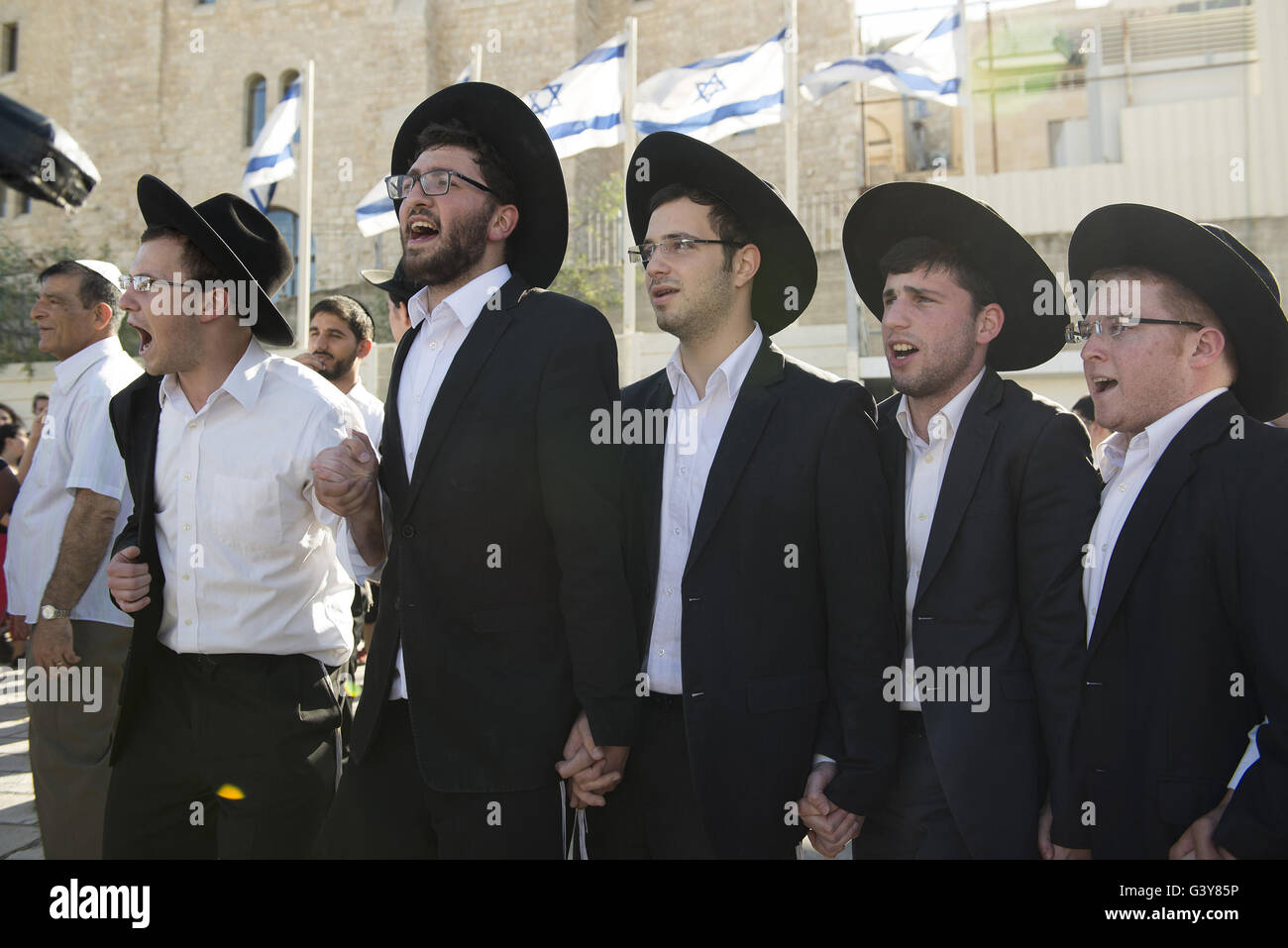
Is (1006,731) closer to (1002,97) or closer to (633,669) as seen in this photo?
(633,669)

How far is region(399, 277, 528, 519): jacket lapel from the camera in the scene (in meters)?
2.63

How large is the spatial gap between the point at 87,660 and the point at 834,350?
13.7m

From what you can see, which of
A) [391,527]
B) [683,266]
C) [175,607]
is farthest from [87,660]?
[683,266]

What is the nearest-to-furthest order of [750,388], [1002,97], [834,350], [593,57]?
[750,388] → [593,57] → [834,350] → [1002,97]

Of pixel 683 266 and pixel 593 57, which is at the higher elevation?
pixel 593 57

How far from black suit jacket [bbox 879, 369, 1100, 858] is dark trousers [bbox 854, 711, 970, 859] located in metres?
0.07

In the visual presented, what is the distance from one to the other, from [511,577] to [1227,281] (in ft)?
6.77

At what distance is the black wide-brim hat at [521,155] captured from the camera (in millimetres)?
3002

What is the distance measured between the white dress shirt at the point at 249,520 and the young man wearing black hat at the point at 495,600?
448 mm

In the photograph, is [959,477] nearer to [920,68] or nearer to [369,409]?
[369,409]

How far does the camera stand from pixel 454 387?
2.66m

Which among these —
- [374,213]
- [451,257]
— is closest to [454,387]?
[451,257]

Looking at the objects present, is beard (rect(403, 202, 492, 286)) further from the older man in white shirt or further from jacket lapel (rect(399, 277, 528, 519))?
the older man in white shirt
